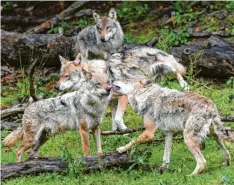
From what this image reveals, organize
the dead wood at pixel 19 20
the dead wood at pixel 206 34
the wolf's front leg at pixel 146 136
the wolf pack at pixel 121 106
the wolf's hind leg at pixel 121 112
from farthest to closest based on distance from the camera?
the dead wood at pixel 19 20 → the dead wood at pixel 206 34 → the wolf's hind leg at pixel 121 112 → the wolf's front leg at pixel 146 136 → the wolf pack at pixel 121 106

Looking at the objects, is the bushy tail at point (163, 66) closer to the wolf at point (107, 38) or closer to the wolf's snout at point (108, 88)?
the wolf's snout at point (108, 88)

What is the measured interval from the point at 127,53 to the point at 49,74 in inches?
215

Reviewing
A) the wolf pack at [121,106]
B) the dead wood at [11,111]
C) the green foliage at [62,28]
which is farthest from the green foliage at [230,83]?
the green foliage at [62,28]

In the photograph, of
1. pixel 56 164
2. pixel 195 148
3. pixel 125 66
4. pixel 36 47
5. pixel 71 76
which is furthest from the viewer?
pixel 36 47

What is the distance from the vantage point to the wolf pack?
8.59m

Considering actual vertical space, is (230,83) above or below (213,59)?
below

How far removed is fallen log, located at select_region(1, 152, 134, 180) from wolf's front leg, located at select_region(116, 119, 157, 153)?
0.11 metres

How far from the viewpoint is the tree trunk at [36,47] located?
1644 cm

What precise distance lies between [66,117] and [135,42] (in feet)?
22.9

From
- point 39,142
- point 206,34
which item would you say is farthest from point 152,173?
point 206,34

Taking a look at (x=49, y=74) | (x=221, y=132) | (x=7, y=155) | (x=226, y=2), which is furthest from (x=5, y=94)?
(x=221, y=132)

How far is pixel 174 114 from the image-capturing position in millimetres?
8867

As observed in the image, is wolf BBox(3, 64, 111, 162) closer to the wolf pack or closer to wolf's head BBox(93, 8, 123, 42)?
the wolf pack

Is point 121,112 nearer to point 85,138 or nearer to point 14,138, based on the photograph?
point 85,138
